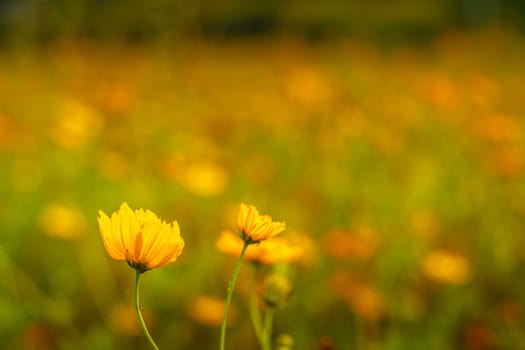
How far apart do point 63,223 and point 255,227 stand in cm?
108

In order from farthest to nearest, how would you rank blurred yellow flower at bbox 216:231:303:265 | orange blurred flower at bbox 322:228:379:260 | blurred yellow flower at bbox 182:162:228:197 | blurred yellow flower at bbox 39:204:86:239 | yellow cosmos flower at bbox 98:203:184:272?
1. blurred yellow flower at bbox 182:162:228:197
2. blurred yellow flower at bbox 39:204:86:239
3. orange blurred flower at bbox 322:228:379:260
4. blurred yellow flower at bbox 216:231:303:265
5. yellow cosmos flower at bbox 98:203:184:272

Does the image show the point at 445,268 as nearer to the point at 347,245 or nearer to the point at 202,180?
the point at 347,245

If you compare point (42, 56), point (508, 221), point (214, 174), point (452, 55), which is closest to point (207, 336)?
point (214, 174)

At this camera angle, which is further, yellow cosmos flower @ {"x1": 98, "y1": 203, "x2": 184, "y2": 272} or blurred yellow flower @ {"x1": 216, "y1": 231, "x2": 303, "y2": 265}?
blurred yellow flower @ {"x1": 216, "y1": 231, "x2": 303, "y2": 265}

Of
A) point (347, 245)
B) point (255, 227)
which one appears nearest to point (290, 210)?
point (347, 245)

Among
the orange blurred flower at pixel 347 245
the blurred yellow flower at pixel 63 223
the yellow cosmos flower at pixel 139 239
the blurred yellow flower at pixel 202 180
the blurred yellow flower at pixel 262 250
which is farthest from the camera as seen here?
the blurred yellow flower at pixel 202 180

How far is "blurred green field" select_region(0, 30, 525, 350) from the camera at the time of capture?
1.20 m

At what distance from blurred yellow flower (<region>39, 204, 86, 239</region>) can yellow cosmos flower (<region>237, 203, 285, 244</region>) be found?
3.36ft

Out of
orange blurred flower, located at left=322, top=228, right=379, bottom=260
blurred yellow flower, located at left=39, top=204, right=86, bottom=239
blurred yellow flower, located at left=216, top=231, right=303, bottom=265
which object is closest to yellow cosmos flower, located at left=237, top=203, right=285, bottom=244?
blurred yellow flower, located at left=216, top=231, right=303, bottom=265

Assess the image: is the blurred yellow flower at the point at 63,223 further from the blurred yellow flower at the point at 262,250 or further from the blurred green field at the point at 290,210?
the blurred yellow flower at the point at 262,250

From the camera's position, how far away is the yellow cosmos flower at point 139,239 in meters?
0.37

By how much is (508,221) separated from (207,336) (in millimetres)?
837

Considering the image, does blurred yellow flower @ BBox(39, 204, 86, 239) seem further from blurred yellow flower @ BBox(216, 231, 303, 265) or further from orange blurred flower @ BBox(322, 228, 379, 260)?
blurred yellow flower @ BBox(216, 231, 303, 265)

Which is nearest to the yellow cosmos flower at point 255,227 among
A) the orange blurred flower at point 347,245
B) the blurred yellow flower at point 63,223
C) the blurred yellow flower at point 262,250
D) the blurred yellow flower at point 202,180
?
the blurred yellow flower at point 262,250
